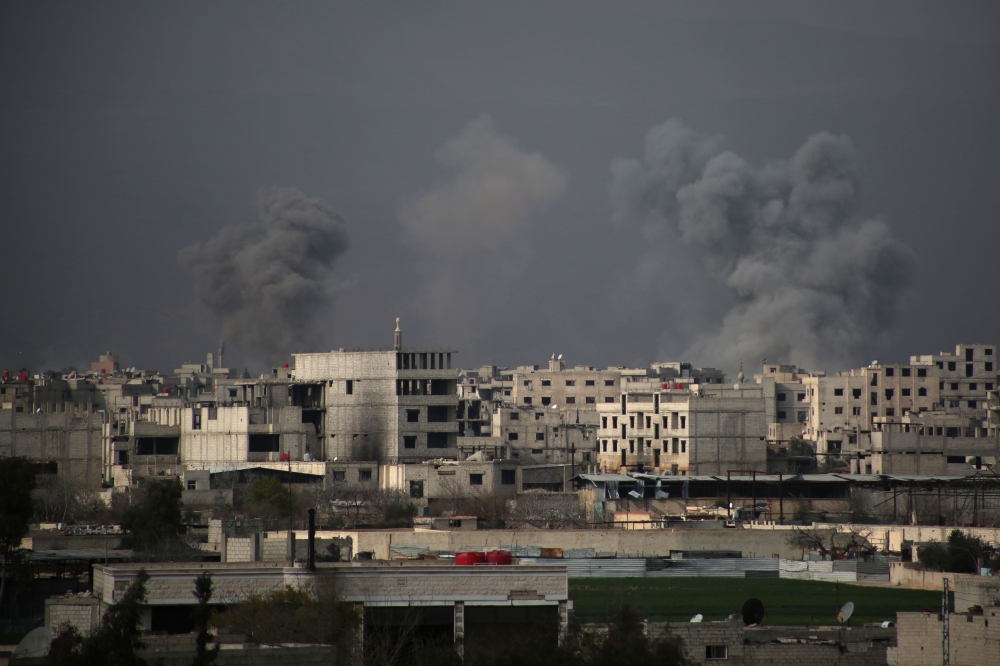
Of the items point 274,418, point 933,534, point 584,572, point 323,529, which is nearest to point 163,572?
point 584,572

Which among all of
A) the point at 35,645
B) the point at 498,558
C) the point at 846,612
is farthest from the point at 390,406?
the point at 35,645

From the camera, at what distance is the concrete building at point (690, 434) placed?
74688mm

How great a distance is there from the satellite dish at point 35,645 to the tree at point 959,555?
2796cm

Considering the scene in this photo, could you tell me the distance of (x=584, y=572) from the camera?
45875mm

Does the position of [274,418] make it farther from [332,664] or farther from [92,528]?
[332,664]

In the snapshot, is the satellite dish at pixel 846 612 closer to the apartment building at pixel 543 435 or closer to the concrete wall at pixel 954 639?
the concrete wall at pixel 954 639

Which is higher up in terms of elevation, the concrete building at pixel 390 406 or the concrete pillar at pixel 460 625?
the concrete building at pixel 390 406

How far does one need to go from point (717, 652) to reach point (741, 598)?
1355cm

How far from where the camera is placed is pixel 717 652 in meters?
27.0

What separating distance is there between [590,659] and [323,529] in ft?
102

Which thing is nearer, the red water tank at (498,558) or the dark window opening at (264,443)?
the red water tank at (498,558)

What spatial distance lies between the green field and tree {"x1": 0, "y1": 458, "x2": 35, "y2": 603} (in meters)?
11.2

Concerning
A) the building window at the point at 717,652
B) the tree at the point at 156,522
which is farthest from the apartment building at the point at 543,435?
the building window at the point at 717,652

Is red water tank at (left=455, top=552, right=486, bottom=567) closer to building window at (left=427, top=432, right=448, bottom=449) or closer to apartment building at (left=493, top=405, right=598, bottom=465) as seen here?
building window at (left=427, top=432, right=448, bottom=449)
